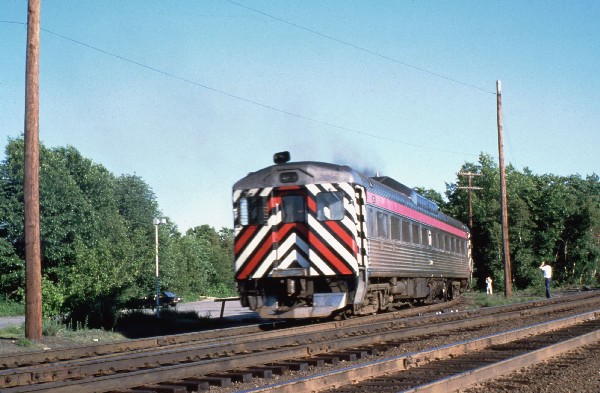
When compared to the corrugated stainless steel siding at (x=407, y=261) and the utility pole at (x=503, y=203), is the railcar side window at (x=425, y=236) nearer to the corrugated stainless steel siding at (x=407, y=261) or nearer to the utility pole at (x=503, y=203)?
the corrugated stainless steel siding at (x=407, y=261)

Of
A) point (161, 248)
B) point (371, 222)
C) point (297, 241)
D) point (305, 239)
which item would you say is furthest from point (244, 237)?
point (161, 248)

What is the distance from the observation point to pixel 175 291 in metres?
67.7

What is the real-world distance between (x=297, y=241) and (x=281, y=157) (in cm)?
196

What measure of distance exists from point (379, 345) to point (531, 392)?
14.0 feet

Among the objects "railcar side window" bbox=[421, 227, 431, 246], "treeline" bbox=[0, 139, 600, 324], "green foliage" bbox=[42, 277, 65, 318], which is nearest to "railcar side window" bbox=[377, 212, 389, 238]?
"railcar side window" bbox=[421, 227, 431, 246]

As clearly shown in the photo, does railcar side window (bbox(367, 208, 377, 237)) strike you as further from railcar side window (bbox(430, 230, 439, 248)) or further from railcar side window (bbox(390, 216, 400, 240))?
railcar side window (bbox(430, 230, 439, 248))

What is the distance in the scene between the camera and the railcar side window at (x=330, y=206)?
15.1m

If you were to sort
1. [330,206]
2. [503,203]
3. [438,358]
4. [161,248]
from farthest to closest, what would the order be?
[161,248], [503,203], [330,206], [438,358]

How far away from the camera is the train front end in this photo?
15.0m

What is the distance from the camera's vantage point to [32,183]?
48.2 ft

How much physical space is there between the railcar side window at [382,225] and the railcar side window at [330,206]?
1.61 m

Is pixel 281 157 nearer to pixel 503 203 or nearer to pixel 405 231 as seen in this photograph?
pixel 405 231

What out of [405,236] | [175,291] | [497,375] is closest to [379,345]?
[497,375]

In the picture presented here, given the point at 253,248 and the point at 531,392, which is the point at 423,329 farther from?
the point at 531,392
